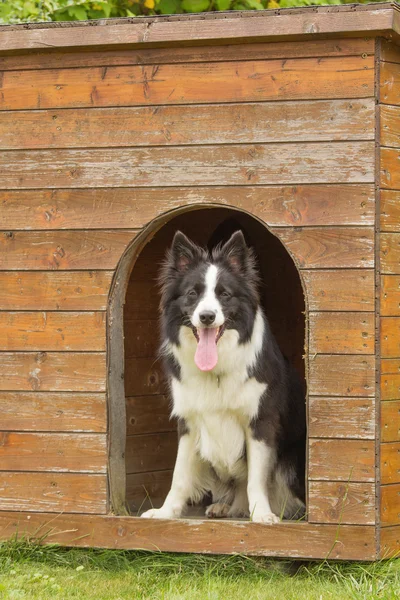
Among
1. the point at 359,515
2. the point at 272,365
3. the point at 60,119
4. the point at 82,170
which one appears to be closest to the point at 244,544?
the point at 359,515

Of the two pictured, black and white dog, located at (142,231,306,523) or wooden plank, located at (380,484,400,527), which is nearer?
wooden plank, located at (380,484,400,527)

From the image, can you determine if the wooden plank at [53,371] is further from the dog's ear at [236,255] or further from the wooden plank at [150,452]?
the wooden plank at [150,452]

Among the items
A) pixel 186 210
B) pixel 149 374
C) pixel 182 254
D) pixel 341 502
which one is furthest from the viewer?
pixel 149 374

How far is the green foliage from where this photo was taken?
22.3 feet

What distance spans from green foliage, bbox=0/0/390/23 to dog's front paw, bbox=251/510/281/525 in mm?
3846

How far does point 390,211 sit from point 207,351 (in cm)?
122

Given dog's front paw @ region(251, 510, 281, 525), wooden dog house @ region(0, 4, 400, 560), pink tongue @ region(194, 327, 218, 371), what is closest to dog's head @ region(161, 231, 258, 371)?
pink tongue @ region(194, 327, 218, 371)

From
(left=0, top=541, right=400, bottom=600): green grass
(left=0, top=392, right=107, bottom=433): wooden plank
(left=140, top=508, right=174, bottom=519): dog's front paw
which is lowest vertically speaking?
(left=0, top=541, right=400, bottom=600): green grass

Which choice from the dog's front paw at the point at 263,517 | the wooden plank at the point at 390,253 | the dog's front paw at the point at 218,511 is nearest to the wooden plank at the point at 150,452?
the dog's front paw at the point at 218,511

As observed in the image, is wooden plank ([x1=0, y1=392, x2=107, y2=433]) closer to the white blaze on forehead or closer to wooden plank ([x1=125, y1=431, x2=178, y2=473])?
the white blaze on forehead

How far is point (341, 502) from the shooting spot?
15.3ft

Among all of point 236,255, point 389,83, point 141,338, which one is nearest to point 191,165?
point 236,255

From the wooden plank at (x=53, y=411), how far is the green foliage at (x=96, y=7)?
121 inches

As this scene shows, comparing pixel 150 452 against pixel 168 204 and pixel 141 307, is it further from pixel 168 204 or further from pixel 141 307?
pixel 168 204
